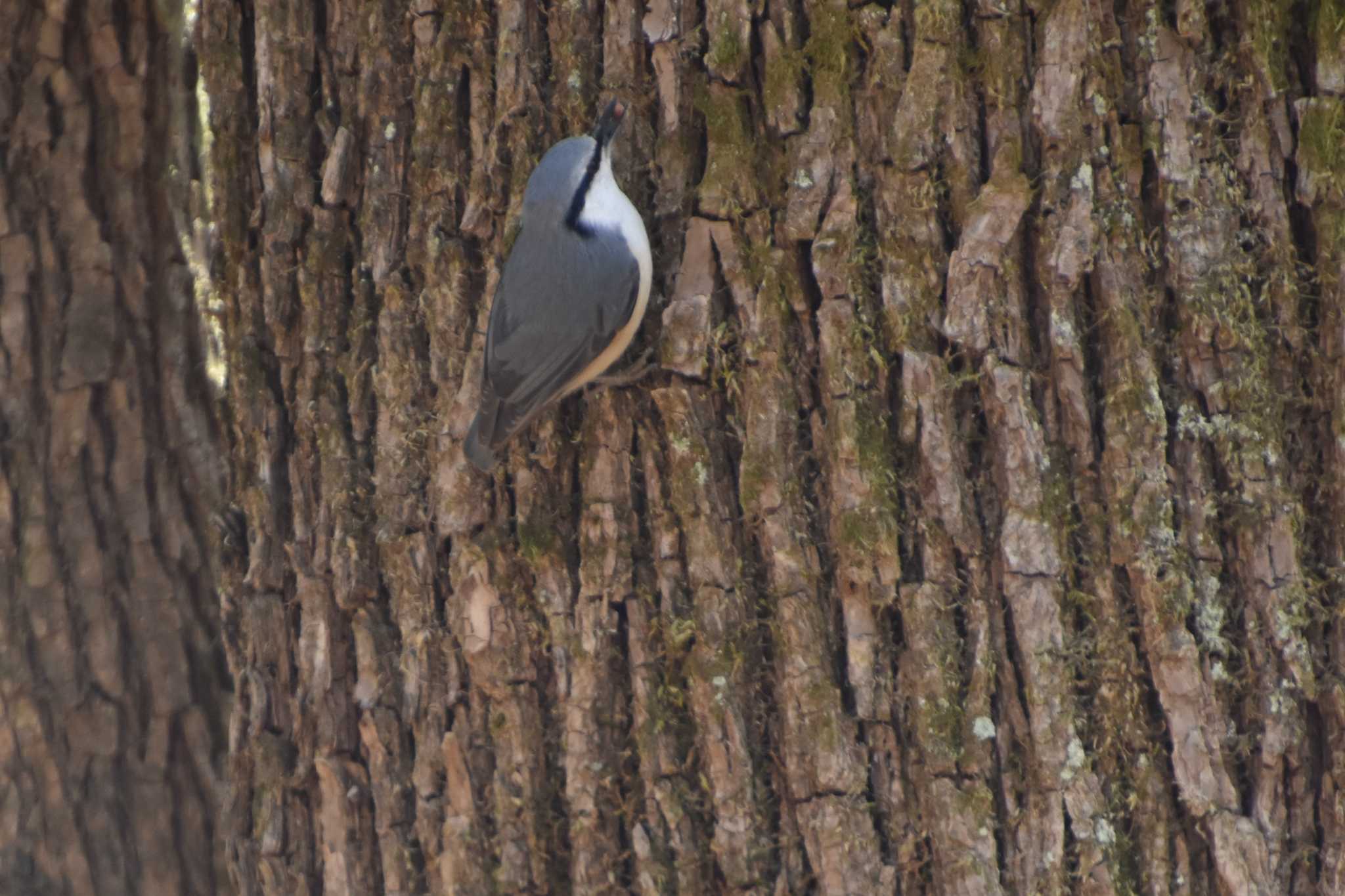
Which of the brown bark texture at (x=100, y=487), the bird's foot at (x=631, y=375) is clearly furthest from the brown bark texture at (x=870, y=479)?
the brown bark texture at (x=100, y=487)

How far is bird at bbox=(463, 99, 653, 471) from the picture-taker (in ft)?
6.89

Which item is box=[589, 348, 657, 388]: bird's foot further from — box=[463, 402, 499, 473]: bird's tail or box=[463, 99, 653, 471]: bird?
box=[463, 402, 499, 473]: bird's tail

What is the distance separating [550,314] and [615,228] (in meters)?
0.23

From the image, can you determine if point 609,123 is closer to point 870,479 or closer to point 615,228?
point 615,228

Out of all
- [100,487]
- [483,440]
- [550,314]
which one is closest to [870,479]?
[483,440]

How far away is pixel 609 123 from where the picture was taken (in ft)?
6.72

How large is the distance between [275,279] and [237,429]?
0.97ft

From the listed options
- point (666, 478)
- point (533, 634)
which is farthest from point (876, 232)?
point (533, 634)

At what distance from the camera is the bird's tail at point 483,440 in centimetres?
210

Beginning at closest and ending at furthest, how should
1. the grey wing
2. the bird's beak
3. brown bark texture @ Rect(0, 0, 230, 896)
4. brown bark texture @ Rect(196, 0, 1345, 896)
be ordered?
brown bark texture @ Rect(196, 0, 1345, 896)
the bird's beak
the grey wing
brown bark texture @ Rect(0, 0, 230, 896)

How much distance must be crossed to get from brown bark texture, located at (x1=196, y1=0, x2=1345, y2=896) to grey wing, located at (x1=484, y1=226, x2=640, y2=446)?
0.18 feet

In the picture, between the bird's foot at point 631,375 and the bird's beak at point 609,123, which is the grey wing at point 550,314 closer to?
the bird's foot at point 631,375

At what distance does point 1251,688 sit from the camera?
1.82 m

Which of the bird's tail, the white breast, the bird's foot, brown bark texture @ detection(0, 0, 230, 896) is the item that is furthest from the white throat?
brown bark texture @ detection(0, 0, 230, 896)
